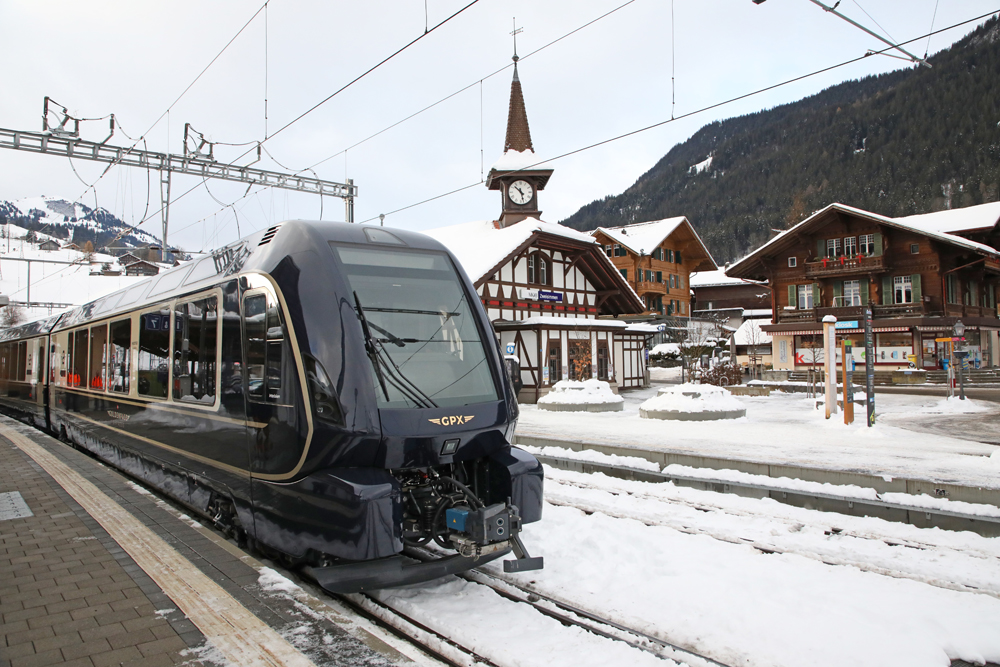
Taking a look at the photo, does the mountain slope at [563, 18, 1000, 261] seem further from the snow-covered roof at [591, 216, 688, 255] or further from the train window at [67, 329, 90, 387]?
the train window at [67, 329, 90, 387]

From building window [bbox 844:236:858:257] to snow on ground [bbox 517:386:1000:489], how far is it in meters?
17.3

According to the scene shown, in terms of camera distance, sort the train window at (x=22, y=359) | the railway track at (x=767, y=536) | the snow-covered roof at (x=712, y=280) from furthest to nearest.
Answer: the snow-covered roof at (x=712, y=280), the train window at (x=22, y=359), the railway track at (x=767, y=536)

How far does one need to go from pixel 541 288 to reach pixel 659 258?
86.8ft

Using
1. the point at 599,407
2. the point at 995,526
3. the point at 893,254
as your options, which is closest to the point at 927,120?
the point at 893,254

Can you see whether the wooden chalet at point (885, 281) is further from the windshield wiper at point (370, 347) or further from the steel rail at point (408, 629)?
the steel rail at point (408, 629)

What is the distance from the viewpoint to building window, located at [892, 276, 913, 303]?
34862mm

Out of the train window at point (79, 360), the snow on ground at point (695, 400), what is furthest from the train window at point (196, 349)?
the snow on ground at point (695, 400)

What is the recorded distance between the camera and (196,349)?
684cm

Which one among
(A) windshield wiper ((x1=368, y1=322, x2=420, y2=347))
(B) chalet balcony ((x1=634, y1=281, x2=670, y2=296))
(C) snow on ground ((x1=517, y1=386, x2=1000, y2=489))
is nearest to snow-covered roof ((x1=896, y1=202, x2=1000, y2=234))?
(B) chalet balcony ((x1=634, y1=281, x2=670, y2=296))

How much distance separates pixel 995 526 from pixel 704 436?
6.52m

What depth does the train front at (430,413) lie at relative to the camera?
500 cm

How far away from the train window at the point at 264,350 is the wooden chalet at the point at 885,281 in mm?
30826

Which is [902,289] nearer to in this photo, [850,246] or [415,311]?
[850,246]

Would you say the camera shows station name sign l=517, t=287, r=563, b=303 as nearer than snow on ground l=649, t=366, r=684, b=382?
Yes
